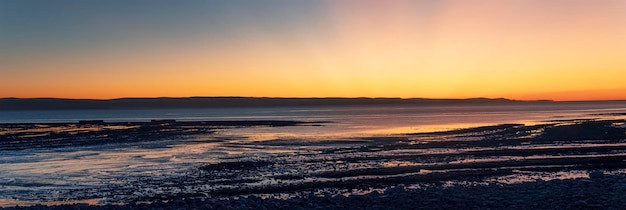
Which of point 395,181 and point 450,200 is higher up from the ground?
point 450,200

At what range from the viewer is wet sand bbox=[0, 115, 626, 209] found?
15492 mm

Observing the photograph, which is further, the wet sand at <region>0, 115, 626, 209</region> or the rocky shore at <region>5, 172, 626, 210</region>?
the wet sand at <region>0, 115, 626, 209</region>

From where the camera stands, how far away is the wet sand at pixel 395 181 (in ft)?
50.8

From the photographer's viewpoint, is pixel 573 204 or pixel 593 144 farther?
pixel 593 144

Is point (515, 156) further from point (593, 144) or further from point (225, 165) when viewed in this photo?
point (225, 165)

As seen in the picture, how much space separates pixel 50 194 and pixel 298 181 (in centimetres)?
810

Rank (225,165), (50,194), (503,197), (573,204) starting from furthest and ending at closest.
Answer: (225,165) → (50,194) → (503,197) → (573,204)

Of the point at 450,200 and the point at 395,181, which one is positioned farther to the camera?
the point at 395,181

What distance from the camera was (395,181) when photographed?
20.0 m

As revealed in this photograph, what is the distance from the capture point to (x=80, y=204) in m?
16.1

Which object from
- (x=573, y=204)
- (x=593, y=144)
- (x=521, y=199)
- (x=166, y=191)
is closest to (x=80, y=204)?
(x=166, y=191)

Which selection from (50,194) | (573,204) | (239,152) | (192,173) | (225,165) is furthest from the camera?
(239,152)

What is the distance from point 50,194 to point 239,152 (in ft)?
49.8

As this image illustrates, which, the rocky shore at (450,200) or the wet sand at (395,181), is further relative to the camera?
the wet sand at (395,181)
